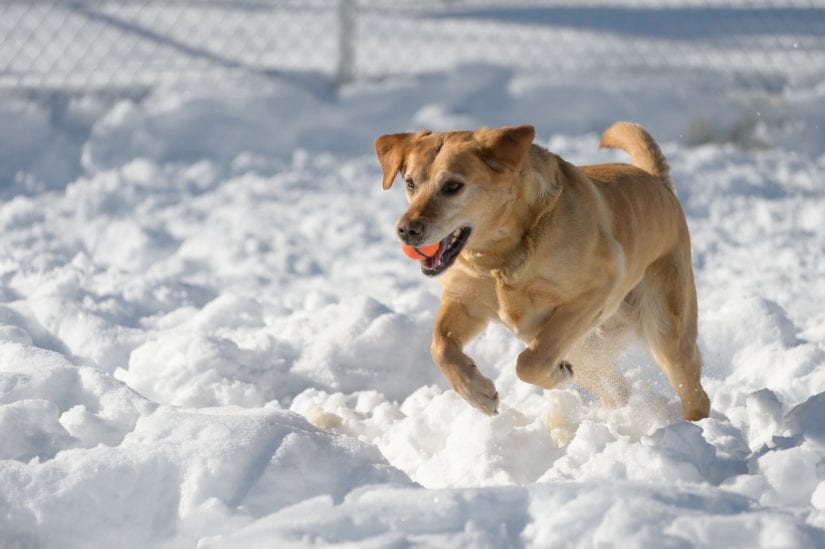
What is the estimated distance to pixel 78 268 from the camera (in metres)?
5.96

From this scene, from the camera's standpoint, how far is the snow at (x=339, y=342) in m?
2.83

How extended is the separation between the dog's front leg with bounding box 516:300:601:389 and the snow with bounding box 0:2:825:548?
0.79ft

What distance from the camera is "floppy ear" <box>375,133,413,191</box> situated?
3670mm

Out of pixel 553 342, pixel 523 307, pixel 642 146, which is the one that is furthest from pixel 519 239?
pixel 642 146

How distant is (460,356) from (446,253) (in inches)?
15.7

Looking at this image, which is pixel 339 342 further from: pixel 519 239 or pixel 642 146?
pixel 642 146

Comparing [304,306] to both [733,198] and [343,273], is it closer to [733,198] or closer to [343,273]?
[343,273]

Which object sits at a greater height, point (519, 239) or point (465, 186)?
point (465, 186)

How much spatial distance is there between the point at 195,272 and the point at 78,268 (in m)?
0.64

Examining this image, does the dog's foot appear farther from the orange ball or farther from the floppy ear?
the floppy ear

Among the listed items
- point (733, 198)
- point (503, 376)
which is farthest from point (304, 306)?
point (733, 198)

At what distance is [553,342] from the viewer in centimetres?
360

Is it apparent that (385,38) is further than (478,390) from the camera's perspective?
Yes

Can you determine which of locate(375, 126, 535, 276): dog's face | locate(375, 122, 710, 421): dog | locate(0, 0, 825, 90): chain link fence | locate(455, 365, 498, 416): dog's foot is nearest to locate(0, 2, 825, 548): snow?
locate(455, 365, 498, 416): dog's foot
